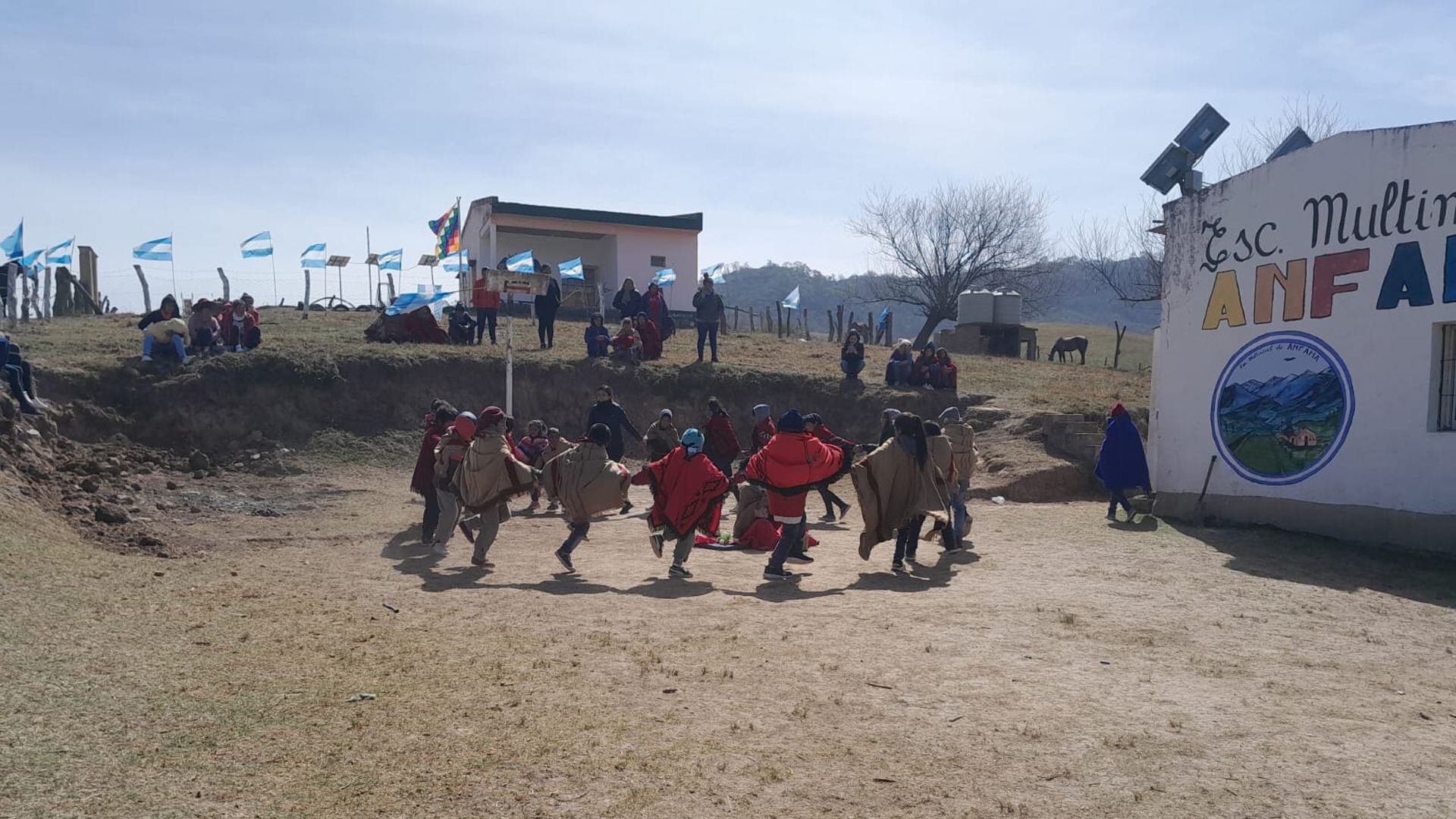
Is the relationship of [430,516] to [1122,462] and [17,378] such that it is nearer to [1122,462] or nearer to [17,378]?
[17,378]

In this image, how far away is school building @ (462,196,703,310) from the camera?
119 ft

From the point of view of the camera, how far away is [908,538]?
455 inches

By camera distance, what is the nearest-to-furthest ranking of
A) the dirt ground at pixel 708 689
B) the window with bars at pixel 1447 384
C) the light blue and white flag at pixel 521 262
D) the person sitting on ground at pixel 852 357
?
1. the dirt ground at pixel 708 689
2. the window with bars at pixel 1447 384
3. the person sitting on ground at pixel 852 357
4. the light blue and white flag at pixel 521 262

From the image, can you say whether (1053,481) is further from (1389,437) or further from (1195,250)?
(1389,437)

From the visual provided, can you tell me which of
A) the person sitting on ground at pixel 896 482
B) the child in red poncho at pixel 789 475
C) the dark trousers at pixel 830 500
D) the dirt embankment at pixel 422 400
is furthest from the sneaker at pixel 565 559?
the dirt embankment at pixel 422 400

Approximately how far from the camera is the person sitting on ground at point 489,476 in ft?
36.4

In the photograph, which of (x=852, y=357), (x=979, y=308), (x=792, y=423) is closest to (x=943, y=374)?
(x=852, y=357)

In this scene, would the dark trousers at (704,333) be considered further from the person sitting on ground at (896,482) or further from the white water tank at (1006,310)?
the white water tank at (1006,310)

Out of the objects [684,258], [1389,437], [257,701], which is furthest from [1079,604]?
[684,258]

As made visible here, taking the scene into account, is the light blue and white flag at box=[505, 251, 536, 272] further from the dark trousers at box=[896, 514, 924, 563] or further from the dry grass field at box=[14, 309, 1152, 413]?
the dark trousers at box=[896, 514, 924, 563]

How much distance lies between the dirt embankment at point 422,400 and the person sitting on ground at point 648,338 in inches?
34.4

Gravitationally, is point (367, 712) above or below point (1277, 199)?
below

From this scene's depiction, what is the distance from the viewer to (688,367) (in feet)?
76.7

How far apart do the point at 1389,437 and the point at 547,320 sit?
16.3 m
